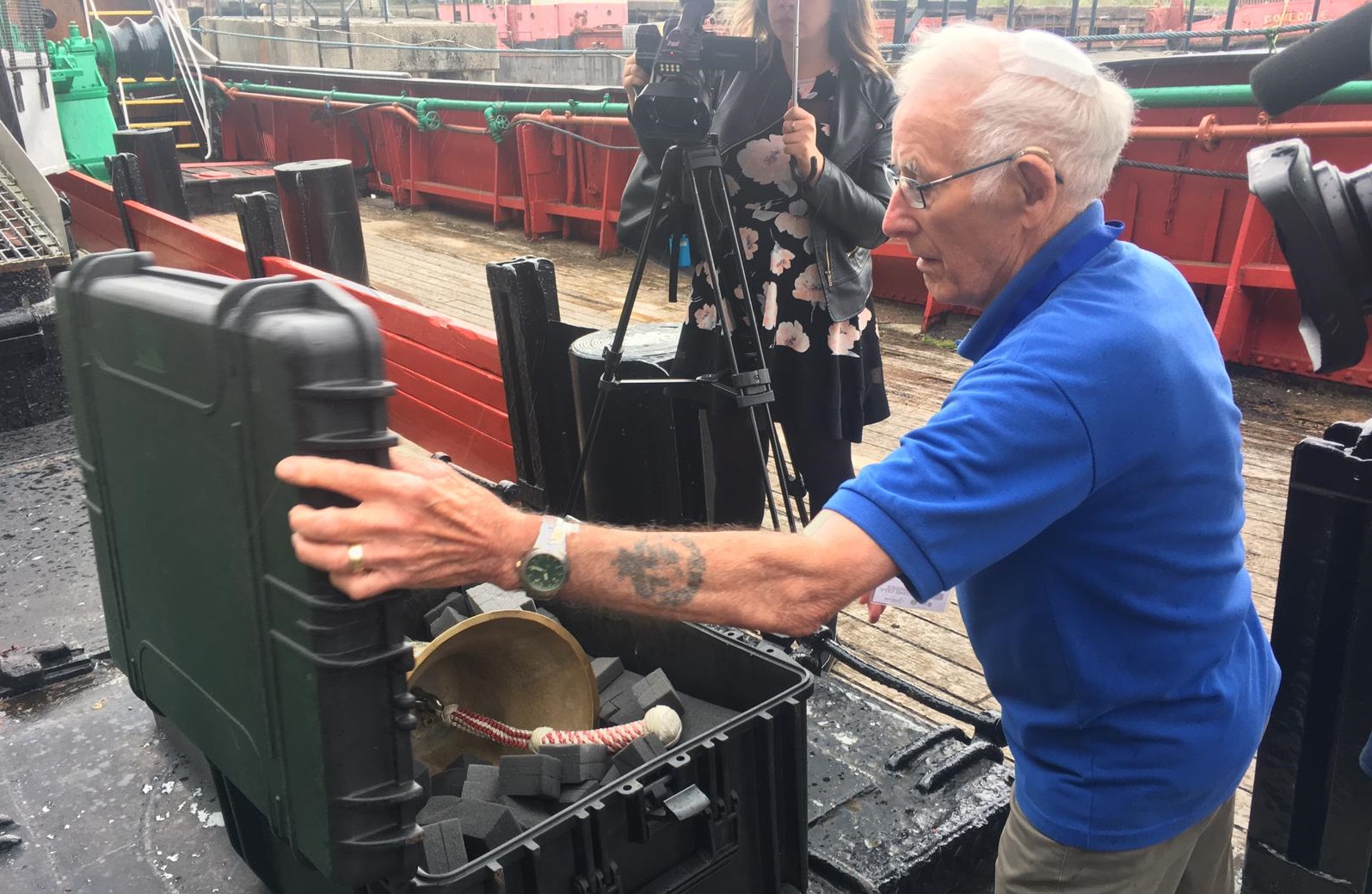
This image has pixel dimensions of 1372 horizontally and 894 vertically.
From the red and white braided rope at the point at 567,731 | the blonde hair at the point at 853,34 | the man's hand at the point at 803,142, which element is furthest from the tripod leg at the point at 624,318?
the red and white braided rope at the point at 567,731

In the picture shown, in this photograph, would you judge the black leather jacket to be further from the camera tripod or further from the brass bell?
the brass bell

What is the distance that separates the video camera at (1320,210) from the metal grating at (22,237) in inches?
209

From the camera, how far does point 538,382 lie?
3.50 metres

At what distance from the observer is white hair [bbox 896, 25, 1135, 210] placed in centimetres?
147

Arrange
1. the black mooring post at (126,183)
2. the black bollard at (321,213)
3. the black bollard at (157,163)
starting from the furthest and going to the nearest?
1. the black bollard at (157,163)
2. the black mooring post at (126,183)
3. the black bollard at (321,213)

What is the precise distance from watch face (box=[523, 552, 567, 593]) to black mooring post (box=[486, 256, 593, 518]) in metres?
1.98

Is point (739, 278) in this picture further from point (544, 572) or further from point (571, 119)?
point (571, 119)

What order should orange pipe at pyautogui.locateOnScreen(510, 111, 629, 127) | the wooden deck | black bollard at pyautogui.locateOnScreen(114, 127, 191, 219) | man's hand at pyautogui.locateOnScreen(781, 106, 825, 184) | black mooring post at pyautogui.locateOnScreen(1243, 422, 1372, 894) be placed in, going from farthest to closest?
orange pipe at pyautogui.locateOnScreen(510, 111, 629, 127)
black bollard at pyautogui.locateOnScreen(114, 127, 191, 219)
the wooden deck
man's hand at pyautogui.locateOnScreen(781, 106, 825, 184)
black mooring post at pyautogui.locateOnScreen(1243, 422, 1372, 894)

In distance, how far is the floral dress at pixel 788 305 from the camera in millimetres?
3203

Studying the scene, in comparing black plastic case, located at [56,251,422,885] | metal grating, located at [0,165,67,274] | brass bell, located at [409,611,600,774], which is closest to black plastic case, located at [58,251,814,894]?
black plastic case, located at [56,251,422,885]

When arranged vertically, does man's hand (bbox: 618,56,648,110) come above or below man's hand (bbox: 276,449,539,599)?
above

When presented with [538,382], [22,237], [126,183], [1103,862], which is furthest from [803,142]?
[126,183]

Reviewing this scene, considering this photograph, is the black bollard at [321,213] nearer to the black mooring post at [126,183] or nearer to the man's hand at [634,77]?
the black mooring post at [126,183]

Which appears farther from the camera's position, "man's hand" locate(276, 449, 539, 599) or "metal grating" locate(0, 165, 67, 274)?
"metal grating" locate(0, 165, 67, 274)
